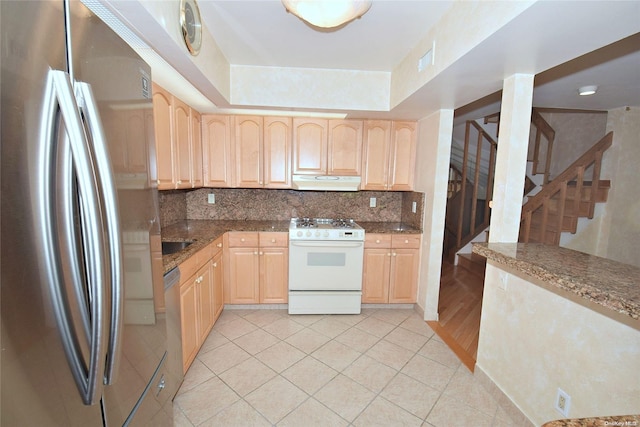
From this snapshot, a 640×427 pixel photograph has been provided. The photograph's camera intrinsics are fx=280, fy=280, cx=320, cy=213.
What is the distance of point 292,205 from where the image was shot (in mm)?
3645

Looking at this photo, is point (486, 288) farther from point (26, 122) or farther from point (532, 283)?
point (26, 122)

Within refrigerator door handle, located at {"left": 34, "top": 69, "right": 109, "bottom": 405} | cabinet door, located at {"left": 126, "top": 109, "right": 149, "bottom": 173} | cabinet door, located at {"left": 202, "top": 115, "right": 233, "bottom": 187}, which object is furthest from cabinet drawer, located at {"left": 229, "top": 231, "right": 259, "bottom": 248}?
refrigerator door handle, located at {"left": 34, "top": 69, "right": 109, "bottom": 405}

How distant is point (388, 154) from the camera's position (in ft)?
11.0

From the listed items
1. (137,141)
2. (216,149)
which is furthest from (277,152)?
(137,141)

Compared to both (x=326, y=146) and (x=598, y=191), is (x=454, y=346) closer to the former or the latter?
(x=326, y=146)

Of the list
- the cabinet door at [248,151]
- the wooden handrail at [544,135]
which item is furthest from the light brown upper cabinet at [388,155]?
the wooden handrail at [544,135]

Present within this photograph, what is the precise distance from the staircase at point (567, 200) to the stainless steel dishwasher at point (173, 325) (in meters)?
4.41

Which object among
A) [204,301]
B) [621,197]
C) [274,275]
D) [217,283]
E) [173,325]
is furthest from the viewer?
[621,197]

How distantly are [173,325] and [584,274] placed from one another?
7.27 feet

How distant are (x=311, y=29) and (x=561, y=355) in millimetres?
2515

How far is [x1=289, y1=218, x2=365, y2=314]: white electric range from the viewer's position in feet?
9.85

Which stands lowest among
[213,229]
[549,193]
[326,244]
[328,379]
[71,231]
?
[328,379]

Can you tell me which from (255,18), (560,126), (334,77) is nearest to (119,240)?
(255,18)

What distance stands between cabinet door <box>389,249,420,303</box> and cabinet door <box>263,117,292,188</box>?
1.53 metres
